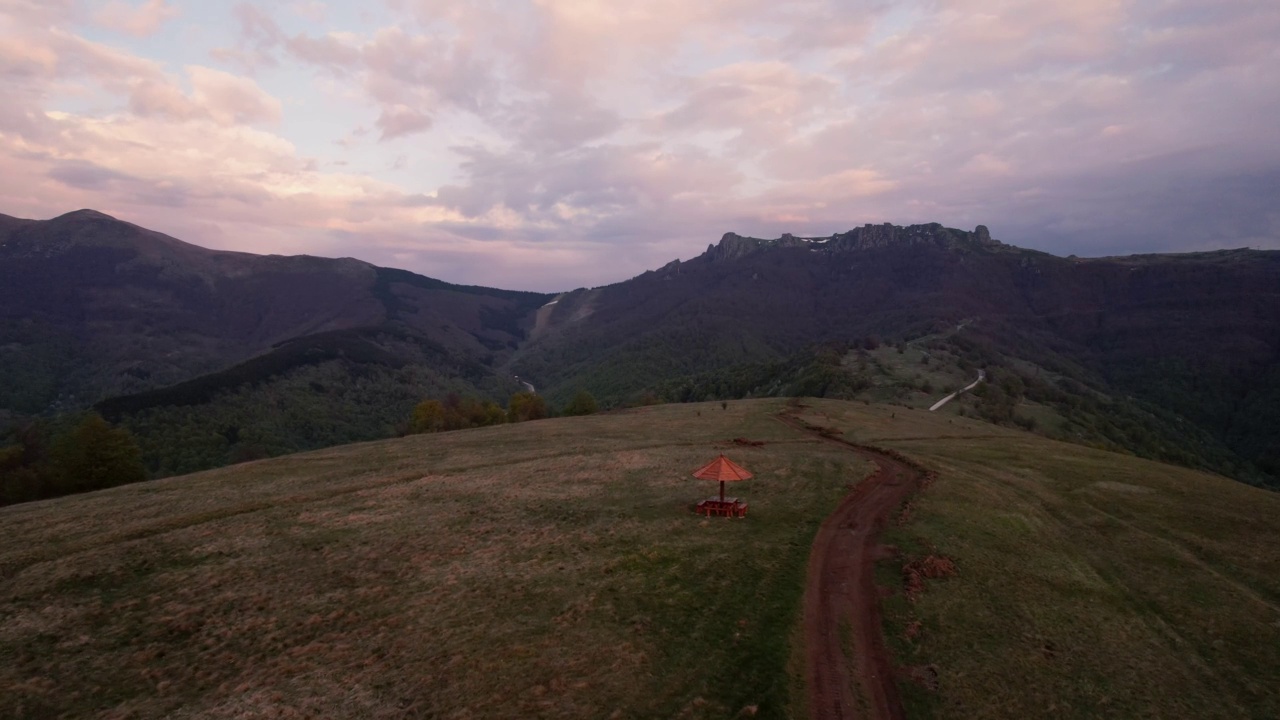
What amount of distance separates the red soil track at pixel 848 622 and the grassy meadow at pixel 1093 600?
71 centimetres

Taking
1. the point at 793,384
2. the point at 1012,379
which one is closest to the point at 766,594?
the point at 793,384

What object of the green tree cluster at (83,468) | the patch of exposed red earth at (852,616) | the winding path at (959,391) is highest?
the patch of exposed red earth at (852,616)

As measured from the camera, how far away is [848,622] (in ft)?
67.4

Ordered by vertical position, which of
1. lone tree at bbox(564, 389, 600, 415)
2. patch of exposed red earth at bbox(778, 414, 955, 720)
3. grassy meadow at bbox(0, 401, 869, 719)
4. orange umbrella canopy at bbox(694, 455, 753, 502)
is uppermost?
orange umbrella canopy at bbox(694, 455, 753, 502)

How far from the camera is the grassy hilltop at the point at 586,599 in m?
16.4

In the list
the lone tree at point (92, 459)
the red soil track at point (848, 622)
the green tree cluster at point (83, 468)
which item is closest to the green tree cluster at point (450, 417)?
the green tree cluster at point (83, 468)

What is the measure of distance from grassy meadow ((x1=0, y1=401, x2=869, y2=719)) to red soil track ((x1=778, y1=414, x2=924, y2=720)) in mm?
739

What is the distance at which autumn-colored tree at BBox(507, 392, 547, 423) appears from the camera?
115m

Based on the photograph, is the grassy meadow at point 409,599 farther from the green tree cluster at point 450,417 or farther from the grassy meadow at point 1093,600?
the green tree cluster at point 450,417

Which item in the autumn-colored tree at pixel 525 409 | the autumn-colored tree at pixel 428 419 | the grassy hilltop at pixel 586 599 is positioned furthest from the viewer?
the autumn-colored tree at pixel 525 409

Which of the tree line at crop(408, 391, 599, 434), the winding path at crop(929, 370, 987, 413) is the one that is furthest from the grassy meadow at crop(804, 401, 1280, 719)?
the tree line at crop(408, 391, 599, 434)

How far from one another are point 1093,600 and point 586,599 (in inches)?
786

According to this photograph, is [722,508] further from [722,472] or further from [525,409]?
[525,409]

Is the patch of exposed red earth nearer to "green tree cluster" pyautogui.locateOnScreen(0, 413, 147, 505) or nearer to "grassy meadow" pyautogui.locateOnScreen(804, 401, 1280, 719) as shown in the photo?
"grassy meadow" pyautogui.locateOnScreen(804, 401, 1280, 719)
